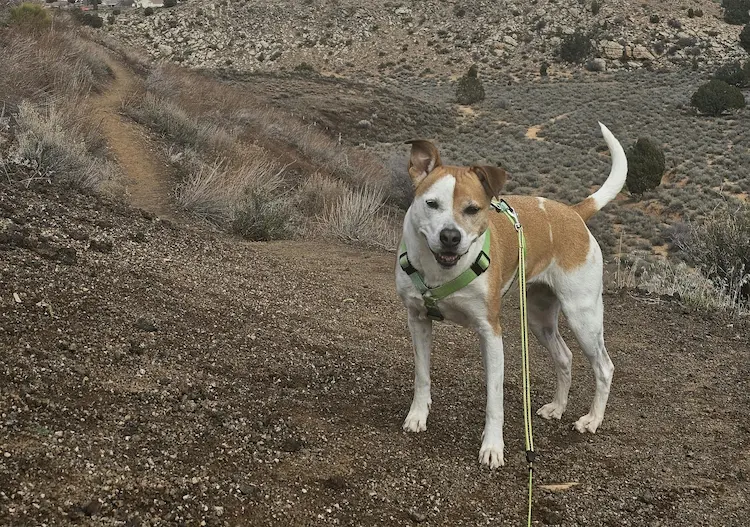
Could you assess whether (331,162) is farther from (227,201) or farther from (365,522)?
(365,522)

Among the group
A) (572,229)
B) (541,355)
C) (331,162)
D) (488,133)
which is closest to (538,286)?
(572,229)

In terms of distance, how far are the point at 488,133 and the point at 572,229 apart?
31.6m

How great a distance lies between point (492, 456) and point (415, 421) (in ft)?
1.67

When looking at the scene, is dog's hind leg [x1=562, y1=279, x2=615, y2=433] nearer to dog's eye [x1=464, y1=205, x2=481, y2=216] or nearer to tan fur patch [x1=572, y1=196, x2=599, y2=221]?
tan fur patch [x1=572, y1=196, x2=599, y2=221]

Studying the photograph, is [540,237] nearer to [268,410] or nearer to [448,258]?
[448,258]

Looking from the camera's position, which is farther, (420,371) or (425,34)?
(425,34)

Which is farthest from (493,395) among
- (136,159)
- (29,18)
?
(29,18)

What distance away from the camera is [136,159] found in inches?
446

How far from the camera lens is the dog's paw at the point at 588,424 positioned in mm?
4477

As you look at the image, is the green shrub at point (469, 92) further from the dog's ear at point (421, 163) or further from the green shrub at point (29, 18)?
the dog's ear at point (421, 163)

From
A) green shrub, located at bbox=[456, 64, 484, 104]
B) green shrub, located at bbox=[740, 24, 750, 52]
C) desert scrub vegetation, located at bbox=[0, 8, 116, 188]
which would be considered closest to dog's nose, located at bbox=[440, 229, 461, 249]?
desert scrub vegetation, located at bbox=[0, 8, 116, 188]

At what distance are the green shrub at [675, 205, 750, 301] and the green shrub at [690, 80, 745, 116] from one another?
27.7m

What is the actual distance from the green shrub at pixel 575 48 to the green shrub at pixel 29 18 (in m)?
42.3

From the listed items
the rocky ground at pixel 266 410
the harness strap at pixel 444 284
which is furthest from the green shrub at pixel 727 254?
the harness strap at pixel 444 284
